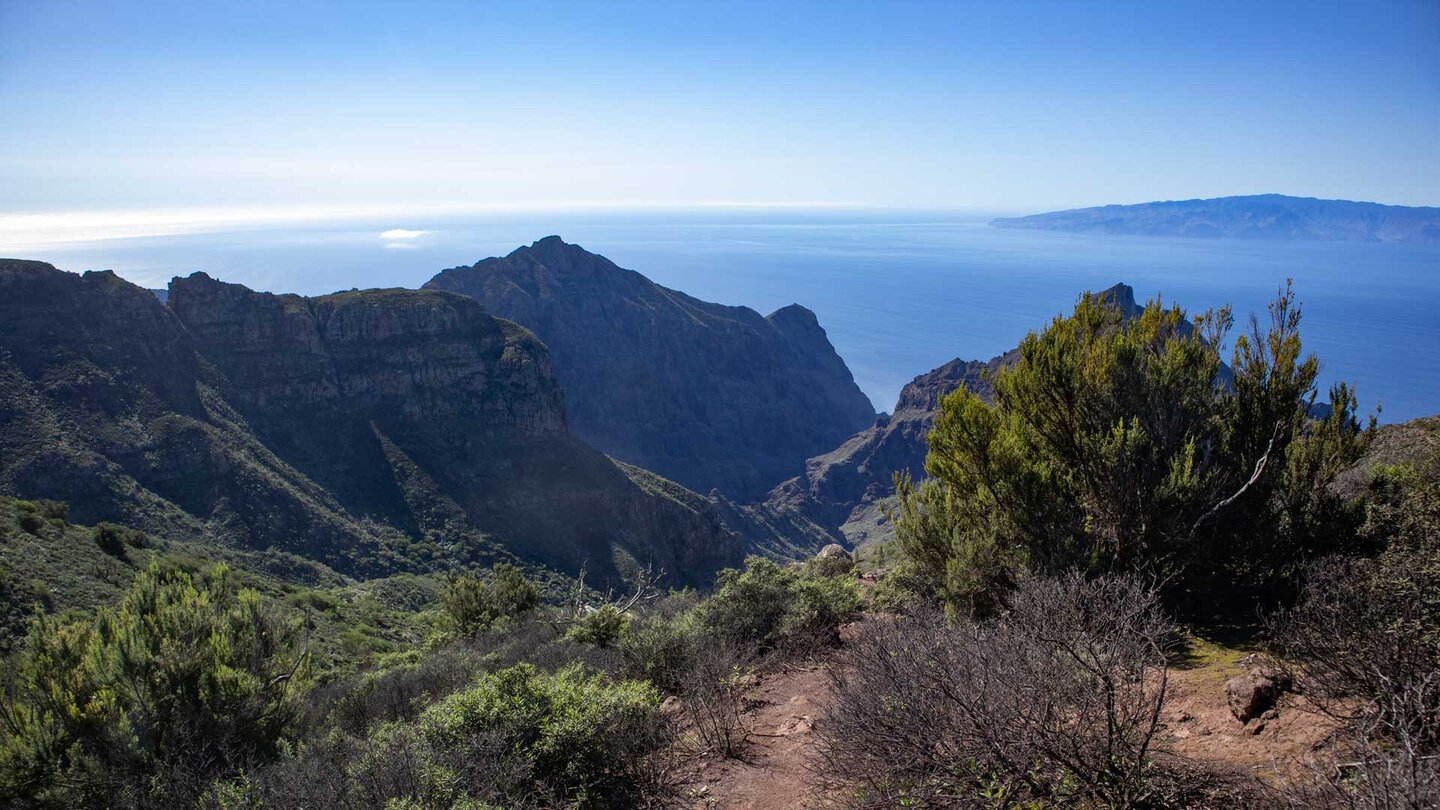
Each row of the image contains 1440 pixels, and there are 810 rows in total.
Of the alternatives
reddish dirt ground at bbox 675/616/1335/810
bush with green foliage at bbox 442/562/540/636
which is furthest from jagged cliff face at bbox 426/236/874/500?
reddish dirt ground at bbox 675/616/1335/810

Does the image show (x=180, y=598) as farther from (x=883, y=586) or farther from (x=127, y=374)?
(x=127, y=374)

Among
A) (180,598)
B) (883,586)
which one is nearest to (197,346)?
(180,598)

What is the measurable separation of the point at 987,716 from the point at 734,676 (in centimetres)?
569

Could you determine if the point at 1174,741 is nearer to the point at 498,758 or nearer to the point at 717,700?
the point at 717,700

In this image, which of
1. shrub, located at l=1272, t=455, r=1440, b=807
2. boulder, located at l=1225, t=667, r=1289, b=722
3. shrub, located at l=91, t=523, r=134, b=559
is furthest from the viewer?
shrub, located at l=91, t=523, r=134, b=559

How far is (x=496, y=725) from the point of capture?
25.4ft

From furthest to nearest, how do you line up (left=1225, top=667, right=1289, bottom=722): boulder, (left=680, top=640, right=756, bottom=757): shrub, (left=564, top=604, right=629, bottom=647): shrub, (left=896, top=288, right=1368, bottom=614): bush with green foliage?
(left=564, top=604, right=629, bottom=647): shrub < (left=896, top=288, right=1368, bottom=614): bush with green foliage < (left=680, top=640, right=756, bottom=757): shrub < (left=1225, top=667, right=1289, bottom=722): boulder

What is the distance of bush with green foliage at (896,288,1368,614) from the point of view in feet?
31.6

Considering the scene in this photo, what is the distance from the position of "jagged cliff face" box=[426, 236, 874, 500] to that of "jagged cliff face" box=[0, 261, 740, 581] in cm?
4366

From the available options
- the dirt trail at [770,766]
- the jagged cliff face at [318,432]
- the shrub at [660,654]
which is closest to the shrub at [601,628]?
the shrub at [660,654]

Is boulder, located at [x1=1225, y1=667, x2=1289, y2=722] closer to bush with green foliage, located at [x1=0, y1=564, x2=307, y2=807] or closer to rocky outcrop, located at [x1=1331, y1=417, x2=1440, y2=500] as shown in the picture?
rocky outcrop, located at [x1=1331, y1=417, x2=1440, y2=500]

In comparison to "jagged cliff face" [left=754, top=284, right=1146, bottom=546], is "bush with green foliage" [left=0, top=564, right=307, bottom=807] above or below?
above

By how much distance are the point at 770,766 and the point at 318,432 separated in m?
59.4

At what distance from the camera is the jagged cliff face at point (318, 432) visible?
4294 cm
